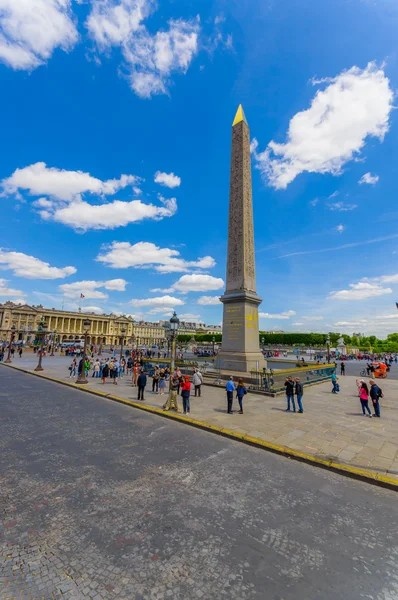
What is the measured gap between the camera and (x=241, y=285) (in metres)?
18.3

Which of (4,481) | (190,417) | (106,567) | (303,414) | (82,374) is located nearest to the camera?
(106,567)

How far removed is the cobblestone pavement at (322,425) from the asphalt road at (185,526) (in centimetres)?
93

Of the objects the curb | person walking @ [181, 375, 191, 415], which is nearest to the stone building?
person walking @ [181, 375, 191, 415]

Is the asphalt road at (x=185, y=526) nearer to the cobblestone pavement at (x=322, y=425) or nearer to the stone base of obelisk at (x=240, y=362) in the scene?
the cobblestone pavement at (x=322, y=425)

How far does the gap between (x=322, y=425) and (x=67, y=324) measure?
145 metres

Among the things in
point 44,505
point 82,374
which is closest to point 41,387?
point 82,374

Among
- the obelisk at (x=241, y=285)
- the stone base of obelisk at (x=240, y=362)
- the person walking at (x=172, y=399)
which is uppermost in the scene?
the obelisk at (x=241, y=285)

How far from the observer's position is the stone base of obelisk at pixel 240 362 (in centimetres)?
1709

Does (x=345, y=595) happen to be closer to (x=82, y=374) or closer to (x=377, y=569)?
(x=377, y=569)

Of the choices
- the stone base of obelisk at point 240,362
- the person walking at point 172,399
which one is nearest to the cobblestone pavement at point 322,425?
A: the person walking at point 172,399

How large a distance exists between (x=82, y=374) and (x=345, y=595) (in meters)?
17.0

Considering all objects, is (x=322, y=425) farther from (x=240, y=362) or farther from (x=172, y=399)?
(x=240, y=362)

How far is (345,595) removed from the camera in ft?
9.20

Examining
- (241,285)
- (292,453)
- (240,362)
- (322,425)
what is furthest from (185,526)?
(241,285)
